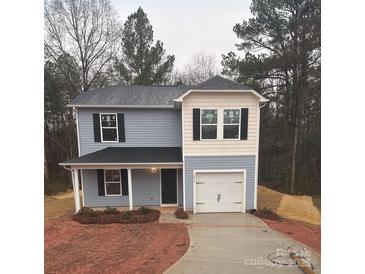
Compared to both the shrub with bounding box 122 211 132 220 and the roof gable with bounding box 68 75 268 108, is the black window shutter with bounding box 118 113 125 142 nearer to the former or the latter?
the roof gable with bounding box 68 75 268 108

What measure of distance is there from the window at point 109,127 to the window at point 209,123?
4173 millimetres

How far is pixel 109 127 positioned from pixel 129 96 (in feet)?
6.19

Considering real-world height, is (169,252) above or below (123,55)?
below

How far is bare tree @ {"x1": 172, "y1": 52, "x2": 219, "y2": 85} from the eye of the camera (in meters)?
19.0

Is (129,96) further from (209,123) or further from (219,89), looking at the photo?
(219,89)

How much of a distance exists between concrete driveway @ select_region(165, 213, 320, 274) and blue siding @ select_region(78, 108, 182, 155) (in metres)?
3.92

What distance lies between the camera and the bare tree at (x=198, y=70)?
19.0 meters

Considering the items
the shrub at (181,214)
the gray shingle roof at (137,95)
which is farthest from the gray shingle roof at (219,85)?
the shrub at (181,214)

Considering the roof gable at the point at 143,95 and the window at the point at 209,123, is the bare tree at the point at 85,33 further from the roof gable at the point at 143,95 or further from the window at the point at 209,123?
the window at the point at 209,123

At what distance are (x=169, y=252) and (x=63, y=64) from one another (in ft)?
51.3

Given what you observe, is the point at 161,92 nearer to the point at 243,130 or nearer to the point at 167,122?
the point at 167,122

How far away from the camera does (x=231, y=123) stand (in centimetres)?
804

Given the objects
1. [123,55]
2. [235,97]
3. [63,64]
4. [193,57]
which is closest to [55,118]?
[63,64]

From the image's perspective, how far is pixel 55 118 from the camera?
16.4 m
